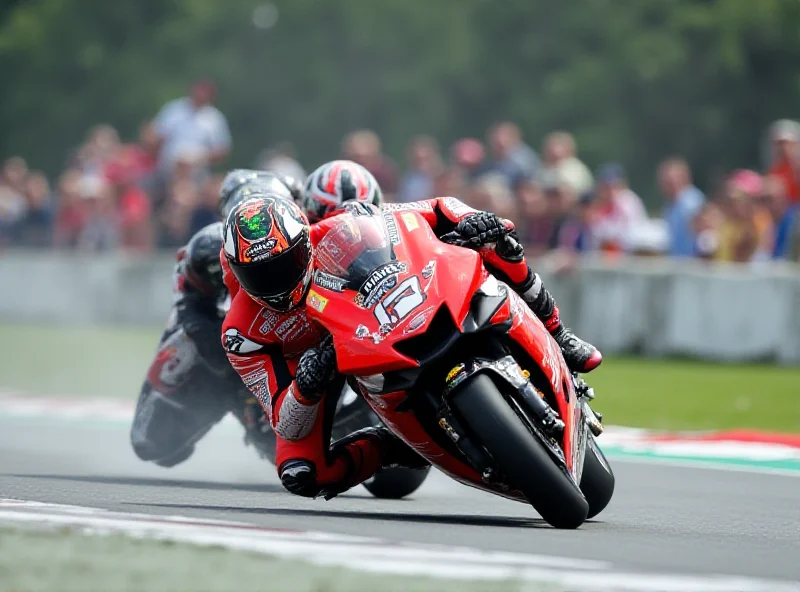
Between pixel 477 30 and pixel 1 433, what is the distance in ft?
63.2

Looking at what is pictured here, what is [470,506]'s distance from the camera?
7.39 m

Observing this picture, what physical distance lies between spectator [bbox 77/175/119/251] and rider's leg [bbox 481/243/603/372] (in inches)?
538

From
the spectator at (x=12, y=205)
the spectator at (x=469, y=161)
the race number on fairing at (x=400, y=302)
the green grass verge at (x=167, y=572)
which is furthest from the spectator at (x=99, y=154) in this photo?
the green grass verge at (x=167, y=572)

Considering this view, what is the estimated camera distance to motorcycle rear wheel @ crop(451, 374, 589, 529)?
5.71 meters

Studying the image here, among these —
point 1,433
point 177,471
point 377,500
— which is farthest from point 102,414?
point 377,500

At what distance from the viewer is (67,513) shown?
6.00 meters

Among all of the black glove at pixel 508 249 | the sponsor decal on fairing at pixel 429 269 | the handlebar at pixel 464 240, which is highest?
the sponsor decal on fairing at pixel 429 269

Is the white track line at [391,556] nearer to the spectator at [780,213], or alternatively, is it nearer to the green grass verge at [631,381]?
the green grass verge at [631,381]

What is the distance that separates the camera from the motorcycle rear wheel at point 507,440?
5.71 m

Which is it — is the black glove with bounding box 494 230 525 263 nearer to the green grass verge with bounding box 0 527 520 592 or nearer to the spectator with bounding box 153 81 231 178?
the green grass verge with bounding box 0 527 520 592

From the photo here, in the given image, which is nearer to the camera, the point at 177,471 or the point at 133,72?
the point at 177,471

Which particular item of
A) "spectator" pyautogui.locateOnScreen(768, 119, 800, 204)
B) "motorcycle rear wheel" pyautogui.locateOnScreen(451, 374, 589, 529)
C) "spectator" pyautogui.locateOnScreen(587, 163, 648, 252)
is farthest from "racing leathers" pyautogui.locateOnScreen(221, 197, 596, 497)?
"spectator" pyautogui.locateOnScreen(587, 163, 648, 252)

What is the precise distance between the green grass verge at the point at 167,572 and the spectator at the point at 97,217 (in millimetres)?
15294

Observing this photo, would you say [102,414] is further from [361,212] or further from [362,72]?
[362,72]
